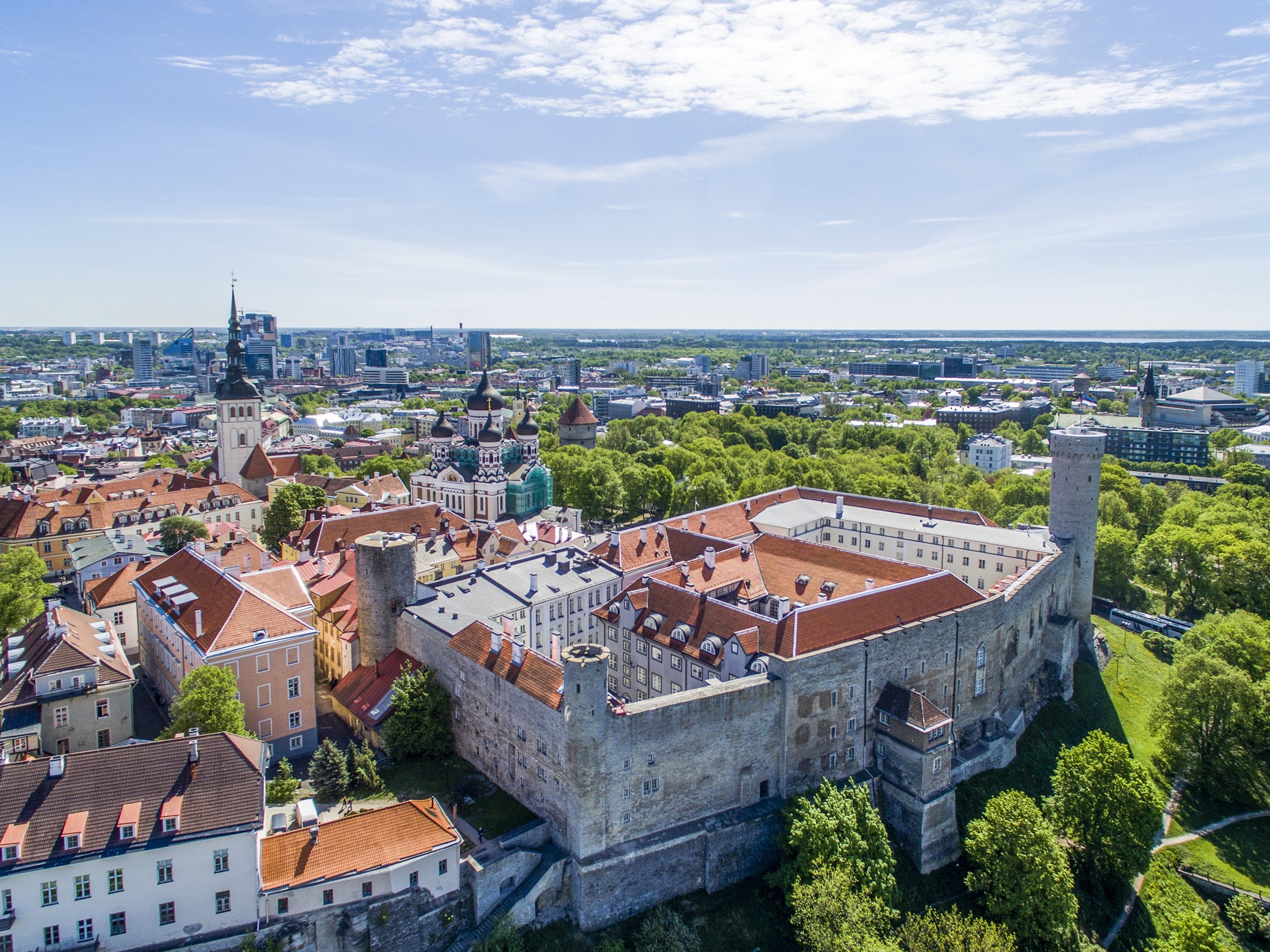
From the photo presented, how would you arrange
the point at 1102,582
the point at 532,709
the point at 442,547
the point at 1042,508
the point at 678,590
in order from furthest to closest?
the point at 1042,508 < the point at 1102,582 < the point at 442,547 < the point at 678,590 < the point at 532,709

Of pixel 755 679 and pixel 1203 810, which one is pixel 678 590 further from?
pixel 1203 810

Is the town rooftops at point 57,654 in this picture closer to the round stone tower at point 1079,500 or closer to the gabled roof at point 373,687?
the gabled roof at point 373,687

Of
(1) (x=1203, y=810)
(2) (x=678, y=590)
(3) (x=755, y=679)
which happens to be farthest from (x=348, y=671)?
(1) (x=1203, y=810)

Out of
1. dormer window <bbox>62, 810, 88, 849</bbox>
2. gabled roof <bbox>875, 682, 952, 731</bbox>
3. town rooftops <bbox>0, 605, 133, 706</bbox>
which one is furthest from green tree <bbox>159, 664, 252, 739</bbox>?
gabled roof <bbox>875, 682, 952, 731</bbox>

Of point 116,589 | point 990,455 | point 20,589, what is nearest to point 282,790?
point 116,589

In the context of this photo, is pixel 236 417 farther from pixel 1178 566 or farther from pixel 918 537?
pixel 1178 566

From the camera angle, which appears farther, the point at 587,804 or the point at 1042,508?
the point at 1042,508
